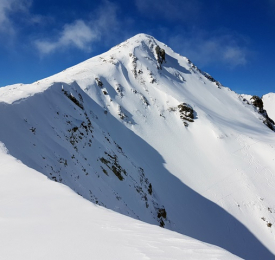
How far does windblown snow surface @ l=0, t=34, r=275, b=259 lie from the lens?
144 inches

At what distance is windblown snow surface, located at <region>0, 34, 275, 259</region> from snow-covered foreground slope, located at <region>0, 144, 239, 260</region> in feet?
0.07

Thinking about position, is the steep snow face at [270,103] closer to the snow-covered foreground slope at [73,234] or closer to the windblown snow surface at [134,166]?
the windblown snow surface at [134,166]

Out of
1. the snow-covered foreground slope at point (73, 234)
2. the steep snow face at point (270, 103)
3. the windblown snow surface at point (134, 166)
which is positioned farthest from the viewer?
the steep snow face at point (270, 103)

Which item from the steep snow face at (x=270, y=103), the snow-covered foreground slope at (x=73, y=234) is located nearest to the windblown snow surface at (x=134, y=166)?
the snow-covered foreground slope at (x=73, y=234)

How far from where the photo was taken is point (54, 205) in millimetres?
4688

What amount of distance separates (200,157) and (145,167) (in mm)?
9464

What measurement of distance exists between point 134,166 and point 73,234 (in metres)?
16.7

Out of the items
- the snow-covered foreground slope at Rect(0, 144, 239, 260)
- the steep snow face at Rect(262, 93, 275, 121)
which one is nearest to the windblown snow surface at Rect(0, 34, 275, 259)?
the snow-covered foreground slope at Rect(0, 144, 239, 260)

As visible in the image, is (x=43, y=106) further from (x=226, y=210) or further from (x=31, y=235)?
(x=226, y=210)

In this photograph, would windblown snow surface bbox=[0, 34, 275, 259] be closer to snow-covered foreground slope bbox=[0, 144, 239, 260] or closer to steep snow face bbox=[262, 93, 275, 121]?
snow-covered foreground slope bbox=[0, 144, 239, 260]

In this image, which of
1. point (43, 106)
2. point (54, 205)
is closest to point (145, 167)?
point (43, 106)

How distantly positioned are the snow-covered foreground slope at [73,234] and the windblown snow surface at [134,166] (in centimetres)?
2

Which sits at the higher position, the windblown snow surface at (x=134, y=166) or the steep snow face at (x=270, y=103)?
the steep snow face at (x=270, y=103)

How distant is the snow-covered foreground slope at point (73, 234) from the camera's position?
3.01 m
